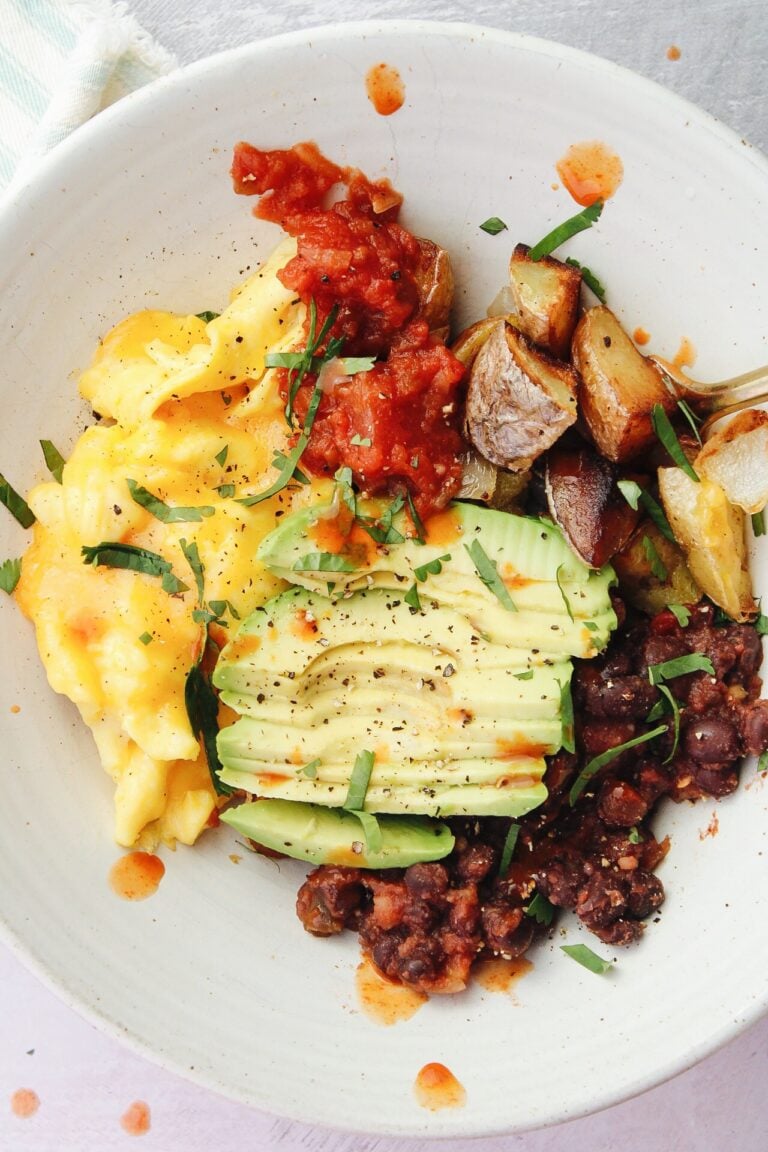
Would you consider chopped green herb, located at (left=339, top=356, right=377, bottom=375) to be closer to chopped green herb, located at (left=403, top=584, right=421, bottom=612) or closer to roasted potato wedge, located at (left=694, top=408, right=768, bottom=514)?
chopped green herb, located at (left=403, top=584, right=421, bottom=612)

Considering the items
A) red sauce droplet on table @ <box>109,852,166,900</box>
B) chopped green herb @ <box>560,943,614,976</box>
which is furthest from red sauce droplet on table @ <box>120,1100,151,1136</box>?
chopped green herb @ <box>560,943,614,976</box>

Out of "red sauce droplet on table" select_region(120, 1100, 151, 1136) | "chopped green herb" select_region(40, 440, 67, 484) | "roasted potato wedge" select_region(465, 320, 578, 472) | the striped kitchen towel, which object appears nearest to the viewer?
"roasted potato wedge" select_region(465, 320, 578, 472)

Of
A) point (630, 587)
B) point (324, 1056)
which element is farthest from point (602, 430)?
point (324, 1056)

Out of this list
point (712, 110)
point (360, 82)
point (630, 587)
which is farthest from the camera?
point (712, 110)

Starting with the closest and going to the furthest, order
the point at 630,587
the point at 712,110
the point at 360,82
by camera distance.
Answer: the point at 360,82
the point at 630,587
the point at 712,110

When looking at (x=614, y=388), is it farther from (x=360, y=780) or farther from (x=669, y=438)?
(x=360, y=780)

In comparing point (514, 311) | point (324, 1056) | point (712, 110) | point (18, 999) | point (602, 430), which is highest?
point (712, 110)

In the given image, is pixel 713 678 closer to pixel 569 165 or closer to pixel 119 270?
pixel 569 165
